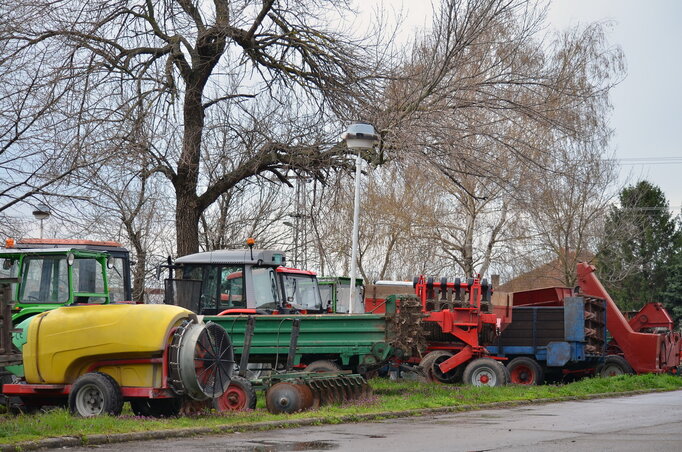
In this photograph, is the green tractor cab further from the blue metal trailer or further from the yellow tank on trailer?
the blue metal trailer

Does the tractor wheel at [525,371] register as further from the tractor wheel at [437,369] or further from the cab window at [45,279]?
the cab window at [45,279]

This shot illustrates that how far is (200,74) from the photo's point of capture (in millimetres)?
20672

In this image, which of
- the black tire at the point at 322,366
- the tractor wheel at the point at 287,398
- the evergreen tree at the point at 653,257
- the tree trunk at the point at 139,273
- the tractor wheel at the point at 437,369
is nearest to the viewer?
the tractor wheel at the point at 287,398

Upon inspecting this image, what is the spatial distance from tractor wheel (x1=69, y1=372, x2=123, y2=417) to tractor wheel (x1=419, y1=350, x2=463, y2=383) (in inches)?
407

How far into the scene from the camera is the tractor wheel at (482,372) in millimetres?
21141

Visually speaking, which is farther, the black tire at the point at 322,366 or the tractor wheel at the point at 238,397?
the black tire at the point at 322,366

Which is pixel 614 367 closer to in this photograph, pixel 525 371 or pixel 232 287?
pixel 525 371

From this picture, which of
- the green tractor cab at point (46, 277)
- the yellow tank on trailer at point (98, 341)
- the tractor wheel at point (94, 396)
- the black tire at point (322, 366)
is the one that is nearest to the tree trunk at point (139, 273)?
the green tractor cab at point (46, 277)

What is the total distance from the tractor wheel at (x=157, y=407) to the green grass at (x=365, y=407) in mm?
210

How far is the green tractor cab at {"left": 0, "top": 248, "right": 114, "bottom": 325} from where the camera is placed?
55.2ft

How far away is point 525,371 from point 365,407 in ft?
31.8

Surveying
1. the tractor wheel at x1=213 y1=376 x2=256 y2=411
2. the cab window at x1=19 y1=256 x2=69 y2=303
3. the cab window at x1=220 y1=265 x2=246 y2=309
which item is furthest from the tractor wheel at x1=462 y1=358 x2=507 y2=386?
the cab window at x1=19 y1=256 x2=69 y2=303

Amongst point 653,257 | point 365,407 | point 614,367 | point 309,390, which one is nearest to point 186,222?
point 365,407

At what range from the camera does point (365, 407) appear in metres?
14.9
